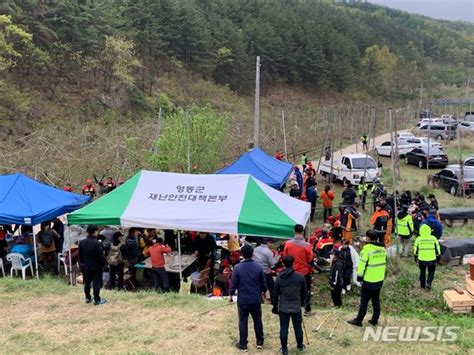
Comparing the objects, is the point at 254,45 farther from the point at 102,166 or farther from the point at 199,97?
the point at 102,166

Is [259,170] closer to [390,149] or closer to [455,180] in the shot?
[455,180]

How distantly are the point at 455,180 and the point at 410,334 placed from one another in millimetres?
14663

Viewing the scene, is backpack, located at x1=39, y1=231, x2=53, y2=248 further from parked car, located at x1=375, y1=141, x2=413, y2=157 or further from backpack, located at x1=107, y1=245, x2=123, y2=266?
parked car, located at x1=375, y1=141, x2=413, y2=157

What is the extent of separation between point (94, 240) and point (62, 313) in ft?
4.88

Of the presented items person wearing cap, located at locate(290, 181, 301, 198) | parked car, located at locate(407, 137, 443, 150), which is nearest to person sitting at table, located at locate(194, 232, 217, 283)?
person wearing cap, located at locate(290, 181, 301, 198)

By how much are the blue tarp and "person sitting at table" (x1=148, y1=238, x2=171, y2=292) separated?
2.91 metres

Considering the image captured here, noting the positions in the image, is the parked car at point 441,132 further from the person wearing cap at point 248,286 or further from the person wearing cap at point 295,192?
the person wearing cap at point 248,286

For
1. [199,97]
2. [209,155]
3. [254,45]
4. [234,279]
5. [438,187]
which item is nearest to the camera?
[234,279]

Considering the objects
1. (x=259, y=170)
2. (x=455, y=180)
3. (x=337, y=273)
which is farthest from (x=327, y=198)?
(x=455, y=180)

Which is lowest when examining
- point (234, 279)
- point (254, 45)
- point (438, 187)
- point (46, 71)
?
point (438, 187)

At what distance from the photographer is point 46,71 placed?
43.2 metres

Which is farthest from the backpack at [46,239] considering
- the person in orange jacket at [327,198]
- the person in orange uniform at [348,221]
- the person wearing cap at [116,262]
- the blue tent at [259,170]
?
the person in orange jacket at [327,198]

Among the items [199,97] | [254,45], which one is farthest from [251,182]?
[254,45]

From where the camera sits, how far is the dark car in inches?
1033
